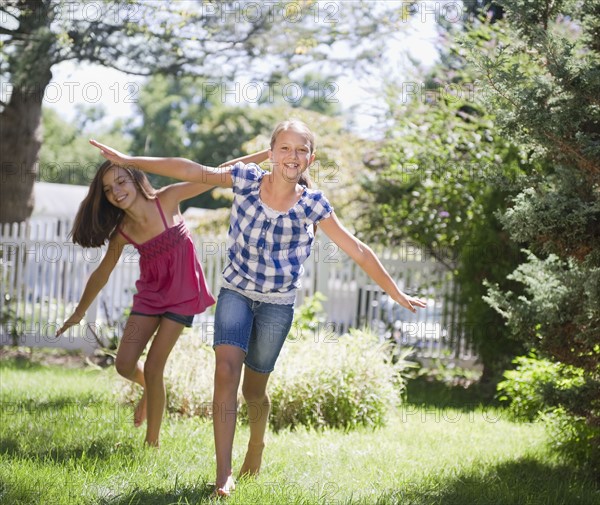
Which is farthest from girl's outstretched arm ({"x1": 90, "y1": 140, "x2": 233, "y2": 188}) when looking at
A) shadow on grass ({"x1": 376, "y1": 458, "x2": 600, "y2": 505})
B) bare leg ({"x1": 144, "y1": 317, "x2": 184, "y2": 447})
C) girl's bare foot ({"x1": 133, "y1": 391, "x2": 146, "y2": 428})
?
girl's bare foot ({"x1": 133, "y1": 391, "x2": 146, "y2": 428})

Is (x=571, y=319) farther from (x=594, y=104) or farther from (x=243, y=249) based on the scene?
(x=243, y=249)

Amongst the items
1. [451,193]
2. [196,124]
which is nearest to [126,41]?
[451,193]

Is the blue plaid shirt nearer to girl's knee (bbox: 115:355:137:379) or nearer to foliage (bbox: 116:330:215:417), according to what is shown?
girl's knee (bbox: 115:355:137:379)

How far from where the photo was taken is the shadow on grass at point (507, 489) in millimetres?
4031

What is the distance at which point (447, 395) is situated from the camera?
335 inches

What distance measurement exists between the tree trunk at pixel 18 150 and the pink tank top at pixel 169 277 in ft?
23.9

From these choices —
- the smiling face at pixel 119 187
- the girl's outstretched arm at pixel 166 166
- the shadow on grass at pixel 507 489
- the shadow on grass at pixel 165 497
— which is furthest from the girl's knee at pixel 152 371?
the shadow on grass at pixel 507 489

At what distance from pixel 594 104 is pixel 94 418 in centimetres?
376

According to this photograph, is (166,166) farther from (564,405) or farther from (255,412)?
(564,405)

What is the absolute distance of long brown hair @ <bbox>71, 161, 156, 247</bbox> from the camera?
15.8 ft

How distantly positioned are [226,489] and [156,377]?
127cm

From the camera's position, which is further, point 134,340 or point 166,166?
point 134,340

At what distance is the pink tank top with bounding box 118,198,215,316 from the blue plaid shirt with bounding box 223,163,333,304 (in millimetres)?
922

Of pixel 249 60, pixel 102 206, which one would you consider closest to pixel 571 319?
pixel 102 206
